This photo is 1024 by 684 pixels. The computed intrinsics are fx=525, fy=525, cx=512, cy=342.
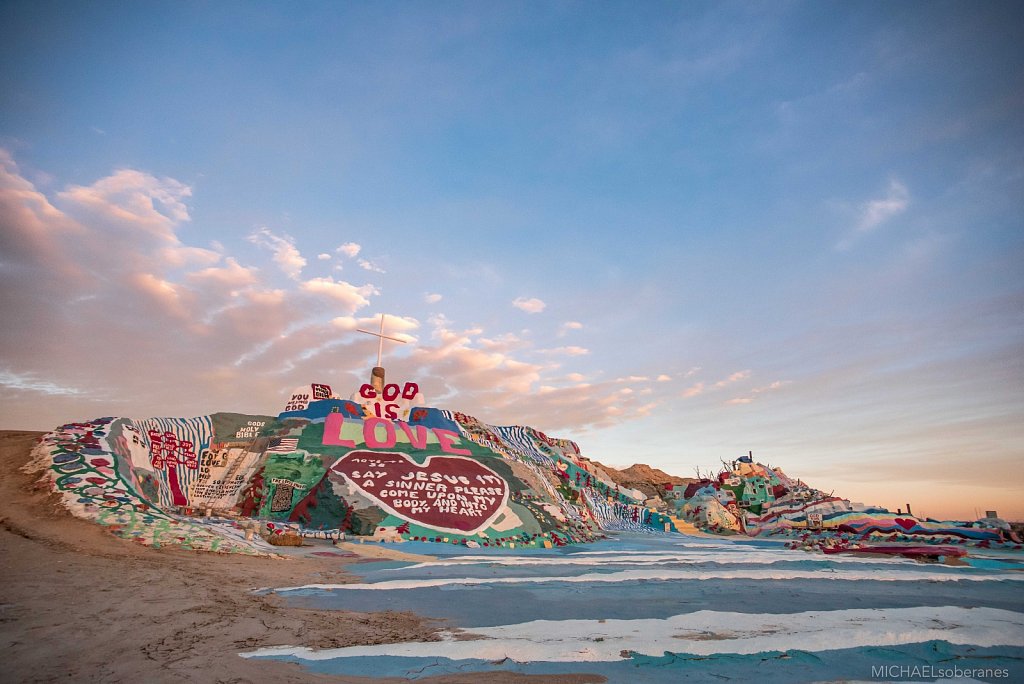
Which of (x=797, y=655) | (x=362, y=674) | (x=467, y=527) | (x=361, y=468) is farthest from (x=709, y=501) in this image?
(x=362, y=674)

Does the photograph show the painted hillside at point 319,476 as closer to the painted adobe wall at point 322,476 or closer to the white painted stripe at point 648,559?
the painted adobe wall at point 322,476

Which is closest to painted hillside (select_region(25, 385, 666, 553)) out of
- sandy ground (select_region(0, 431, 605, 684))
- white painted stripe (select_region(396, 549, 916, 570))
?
sandy ground (select_region(0, 431, 605, 684))

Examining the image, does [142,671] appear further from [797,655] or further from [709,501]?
[709,501]

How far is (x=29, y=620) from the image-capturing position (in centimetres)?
688

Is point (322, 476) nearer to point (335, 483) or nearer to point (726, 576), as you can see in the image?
point (335, 483)

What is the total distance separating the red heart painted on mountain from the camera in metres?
22.8

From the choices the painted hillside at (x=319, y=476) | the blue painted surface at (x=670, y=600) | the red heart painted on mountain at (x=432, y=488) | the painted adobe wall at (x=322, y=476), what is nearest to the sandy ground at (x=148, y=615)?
the blue painted surface at (x=670, y=600)

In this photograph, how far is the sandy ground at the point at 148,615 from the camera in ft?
17.4

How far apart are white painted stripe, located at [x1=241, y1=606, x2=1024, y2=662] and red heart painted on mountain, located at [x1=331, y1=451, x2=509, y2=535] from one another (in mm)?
15493

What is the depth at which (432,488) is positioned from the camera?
78.6 ft

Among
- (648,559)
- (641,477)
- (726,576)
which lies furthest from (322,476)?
(641,477)

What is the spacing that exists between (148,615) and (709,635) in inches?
314

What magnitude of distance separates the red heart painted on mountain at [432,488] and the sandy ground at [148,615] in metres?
8.84

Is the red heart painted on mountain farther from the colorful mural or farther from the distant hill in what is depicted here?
the distant hill
